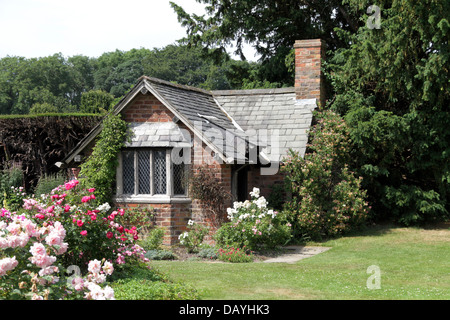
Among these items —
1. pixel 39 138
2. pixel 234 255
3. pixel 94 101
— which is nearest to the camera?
pixel 234 255

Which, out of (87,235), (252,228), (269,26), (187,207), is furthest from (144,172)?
(269,26)

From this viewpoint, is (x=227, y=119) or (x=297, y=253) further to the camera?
(x=227, y=119)

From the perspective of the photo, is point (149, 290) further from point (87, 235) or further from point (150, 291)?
point (87, 235)

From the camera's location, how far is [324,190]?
15531mm

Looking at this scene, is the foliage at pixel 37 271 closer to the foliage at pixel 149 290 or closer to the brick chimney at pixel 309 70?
the foliage at pixel 149 290

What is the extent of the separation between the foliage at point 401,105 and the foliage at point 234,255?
6.13m

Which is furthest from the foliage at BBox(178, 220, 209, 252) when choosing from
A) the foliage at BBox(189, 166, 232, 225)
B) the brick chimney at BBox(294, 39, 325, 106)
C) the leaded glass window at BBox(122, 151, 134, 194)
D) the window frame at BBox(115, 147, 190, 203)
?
the brick chimney at BBox(294, 39, 325, 106)

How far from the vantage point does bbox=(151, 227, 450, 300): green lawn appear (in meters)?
7.83

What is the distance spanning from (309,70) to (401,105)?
347 centimetres

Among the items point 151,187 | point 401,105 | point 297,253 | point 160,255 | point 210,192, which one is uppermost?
point 401,105

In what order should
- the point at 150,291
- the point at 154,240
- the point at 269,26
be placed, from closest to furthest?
the point at 150,291 < the point at 154,240 < the point at 269,26

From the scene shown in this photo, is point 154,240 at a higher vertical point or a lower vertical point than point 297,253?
higher

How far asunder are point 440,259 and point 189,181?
6.66 m

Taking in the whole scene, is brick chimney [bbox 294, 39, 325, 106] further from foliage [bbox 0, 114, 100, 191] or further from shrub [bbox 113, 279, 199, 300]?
shrub [bbox 113, 279, 199, 300]
